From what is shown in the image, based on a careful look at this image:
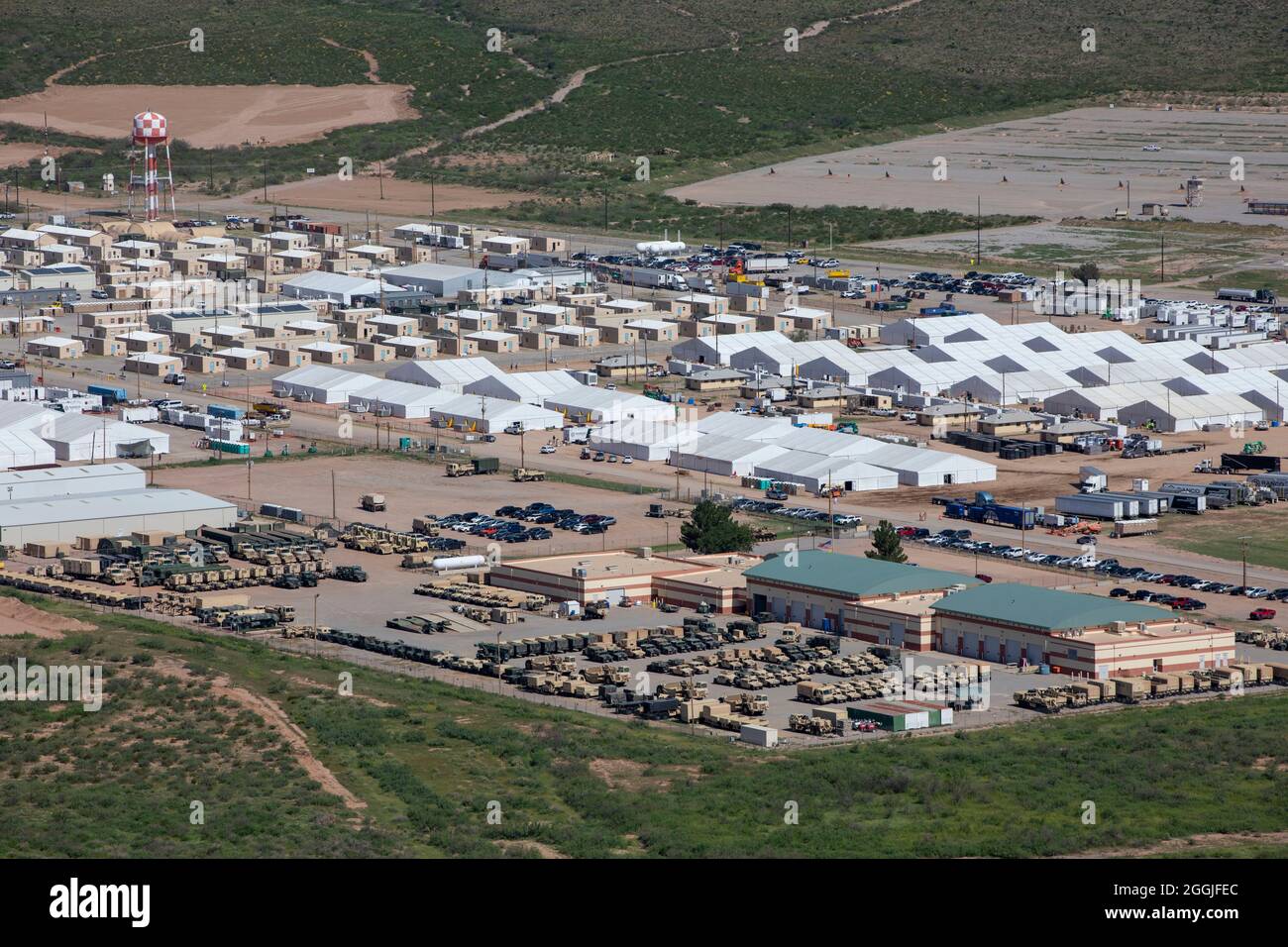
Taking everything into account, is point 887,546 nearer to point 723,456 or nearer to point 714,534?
point 714,534

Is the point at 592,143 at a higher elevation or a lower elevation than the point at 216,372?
higher

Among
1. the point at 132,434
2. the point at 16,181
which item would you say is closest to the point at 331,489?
the point at 132,434

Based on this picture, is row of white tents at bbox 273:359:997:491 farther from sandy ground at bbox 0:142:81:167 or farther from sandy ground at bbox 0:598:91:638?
sandy ground at bbox 0:142:81:167

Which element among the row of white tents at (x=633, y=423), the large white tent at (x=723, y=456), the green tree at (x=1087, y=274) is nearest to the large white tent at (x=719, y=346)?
the row of white tents at (x=633, y=423)

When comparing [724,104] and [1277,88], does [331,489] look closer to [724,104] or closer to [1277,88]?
[724,104]

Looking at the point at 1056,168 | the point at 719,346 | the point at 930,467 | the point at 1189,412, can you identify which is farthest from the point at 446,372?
the point at 1056,168

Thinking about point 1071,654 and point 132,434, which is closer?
point 1071,654
